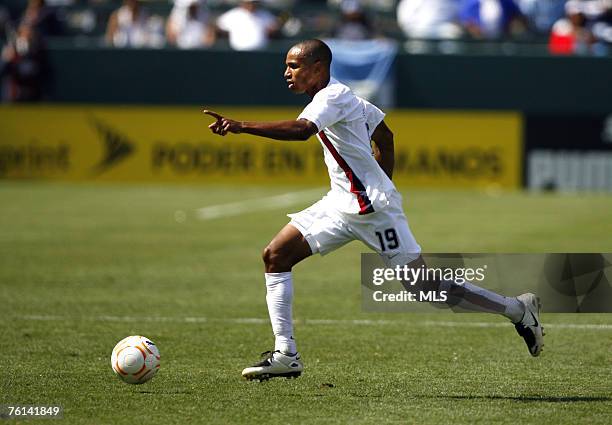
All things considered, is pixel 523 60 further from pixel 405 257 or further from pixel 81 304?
pixel 405 257

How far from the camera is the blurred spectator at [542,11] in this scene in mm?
26344

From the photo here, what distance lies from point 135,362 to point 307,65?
2.10 metres

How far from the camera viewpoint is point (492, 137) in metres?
23.5

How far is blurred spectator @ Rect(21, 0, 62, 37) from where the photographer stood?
2505 cm

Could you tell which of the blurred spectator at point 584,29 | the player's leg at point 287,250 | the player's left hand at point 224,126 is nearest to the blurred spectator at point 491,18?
the blurred spectator at point 584,29

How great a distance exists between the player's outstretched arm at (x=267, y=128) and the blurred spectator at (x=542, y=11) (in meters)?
19.8

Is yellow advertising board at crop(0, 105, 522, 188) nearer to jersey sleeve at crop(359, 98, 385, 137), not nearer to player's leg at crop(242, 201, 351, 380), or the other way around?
jersey sleeve at crop(359, 98, 385, 137)

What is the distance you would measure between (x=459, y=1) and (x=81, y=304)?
53.6ft

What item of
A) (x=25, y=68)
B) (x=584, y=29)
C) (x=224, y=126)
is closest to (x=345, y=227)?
(x=224, y=126)

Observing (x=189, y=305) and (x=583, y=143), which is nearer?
(x=189, y=305)

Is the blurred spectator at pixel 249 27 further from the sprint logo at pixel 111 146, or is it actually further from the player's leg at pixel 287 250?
the player's leg at pixel 287 250

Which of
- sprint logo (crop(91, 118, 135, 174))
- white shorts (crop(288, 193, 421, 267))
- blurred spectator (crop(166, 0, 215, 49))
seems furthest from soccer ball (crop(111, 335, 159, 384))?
blurred spectator (crop(166, 0, 215, 49))

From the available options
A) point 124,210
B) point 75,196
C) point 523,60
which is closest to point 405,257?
point 124,210

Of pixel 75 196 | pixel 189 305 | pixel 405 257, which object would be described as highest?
pixel 405 257
